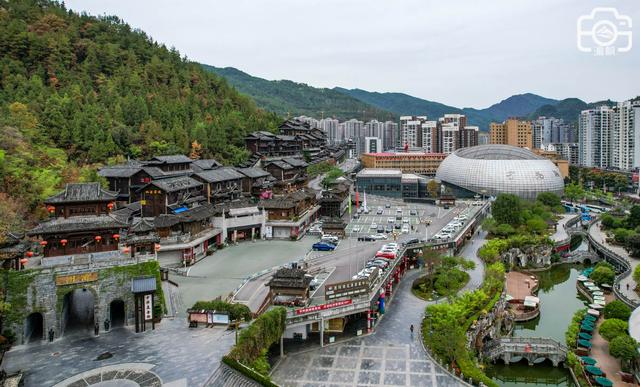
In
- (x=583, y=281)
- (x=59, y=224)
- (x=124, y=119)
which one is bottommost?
(x=583, y=281)

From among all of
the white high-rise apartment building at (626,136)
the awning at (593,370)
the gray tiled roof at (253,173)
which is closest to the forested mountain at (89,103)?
the gray tiled roof at (253,173)

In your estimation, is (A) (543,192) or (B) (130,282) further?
(A) (543,192)

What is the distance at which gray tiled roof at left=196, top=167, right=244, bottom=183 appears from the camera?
191 ft

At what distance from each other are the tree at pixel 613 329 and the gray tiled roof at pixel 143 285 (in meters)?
30.1

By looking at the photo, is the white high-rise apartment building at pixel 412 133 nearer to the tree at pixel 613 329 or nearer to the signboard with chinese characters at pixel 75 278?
the tree at pixel 613 329

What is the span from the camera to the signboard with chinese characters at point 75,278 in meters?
28.9

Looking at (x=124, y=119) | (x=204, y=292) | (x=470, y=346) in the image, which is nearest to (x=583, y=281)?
(x=470, y=346)

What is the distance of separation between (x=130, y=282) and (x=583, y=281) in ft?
145

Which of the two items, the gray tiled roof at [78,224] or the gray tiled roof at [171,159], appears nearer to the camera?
the gray tiled roof at [78,224]

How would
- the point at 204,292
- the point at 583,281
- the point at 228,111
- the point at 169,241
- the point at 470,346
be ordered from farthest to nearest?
1. the point at 228,111
2. the point at 583,281
3. the point at 169,241
4. the point at 204,292
5. the point at 470,346

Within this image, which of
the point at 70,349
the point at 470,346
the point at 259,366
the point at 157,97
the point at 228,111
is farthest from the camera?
the point at 228,111

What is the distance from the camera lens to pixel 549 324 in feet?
135

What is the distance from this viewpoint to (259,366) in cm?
2461

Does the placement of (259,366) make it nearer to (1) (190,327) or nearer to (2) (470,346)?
(1) (190,327)
